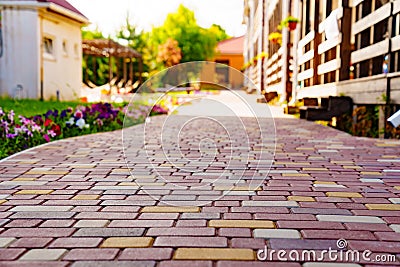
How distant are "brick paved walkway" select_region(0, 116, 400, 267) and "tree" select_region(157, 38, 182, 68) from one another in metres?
29.8

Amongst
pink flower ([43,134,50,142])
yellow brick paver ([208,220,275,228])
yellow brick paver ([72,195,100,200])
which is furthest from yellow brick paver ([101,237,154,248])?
pink flower ([43,134,50,142])

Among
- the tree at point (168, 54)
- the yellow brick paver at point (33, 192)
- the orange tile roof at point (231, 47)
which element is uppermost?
Answer: the orange tile roof at point (231, 47)

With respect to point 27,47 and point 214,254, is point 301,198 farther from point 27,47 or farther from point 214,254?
point 27,47

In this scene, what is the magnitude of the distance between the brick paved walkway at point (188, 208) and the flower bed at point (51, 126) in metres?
0.47

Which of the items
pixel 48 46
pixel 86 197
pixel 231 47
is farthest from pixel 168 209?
pixel 231 47

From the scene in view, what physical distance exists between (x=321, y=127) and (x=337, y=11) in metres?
1.69

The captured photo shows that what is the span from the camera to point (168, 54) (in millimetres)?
34125

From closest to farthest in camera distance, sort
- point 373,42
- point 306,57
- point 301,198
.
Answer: point 301,198 < point 373,42 < point 306,57

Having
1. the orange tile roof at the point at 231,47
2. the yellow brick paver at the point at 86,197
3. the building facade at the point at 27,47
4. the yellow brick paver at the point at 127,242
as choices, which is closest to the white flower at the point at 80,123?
the yellow brick paver at the point at 86,197

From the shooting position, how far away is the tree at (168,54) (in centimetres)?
3397

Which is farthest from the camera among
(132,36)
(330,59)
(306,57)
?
(132,36)

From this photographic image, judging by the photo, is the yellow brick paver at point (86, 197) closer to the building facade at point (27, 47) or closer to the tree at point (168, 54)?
the building facade at point (27, 47)

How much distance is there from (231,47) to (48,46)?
30.0 meters

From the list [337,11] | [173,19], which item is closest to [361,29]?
[337,11]
